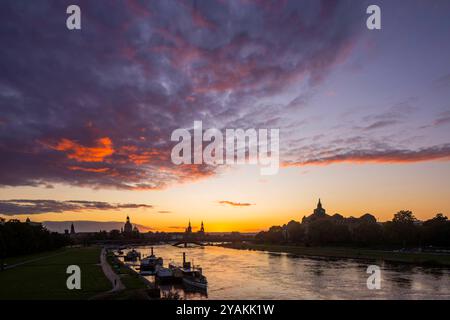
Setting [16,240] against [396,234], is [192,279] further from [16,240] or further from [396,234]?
[396,234]

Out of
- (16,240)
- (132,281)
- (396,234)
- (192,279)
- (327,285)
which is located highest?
(396,234)

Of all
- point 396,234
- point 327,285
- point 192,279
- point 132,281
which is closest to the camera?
point 132,281

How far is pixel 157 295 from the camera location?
48562 millimetres

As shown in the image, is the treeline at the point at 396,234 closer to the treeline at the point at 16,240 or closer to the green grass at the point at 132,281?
the green grass at the point at 132,281

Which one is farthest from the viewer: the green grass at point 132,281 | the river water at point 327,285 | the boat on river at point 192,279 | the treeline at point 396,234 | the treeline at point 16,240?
the treeline at point 396,234

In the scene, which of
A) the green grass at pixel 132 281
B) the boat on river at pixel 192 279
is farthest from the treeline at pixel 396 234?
the green grass at pixel 132 281

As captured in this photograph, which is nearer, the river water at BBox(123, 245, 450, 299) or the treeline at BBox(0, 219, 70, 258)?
the river water at BBox(123, 245, 450, 299)

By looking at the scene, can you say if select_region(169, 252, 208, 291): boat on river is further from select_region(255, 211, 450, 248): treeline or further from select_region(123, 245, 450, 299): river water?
select_region(255, 211, 450, 248): treeline

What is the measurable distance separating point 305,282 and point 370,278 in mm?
12596

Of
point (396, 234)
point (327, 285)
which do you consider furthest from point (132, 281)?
point (396, 234)

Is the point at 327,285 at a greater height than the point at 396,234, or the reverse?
the point at 396,234

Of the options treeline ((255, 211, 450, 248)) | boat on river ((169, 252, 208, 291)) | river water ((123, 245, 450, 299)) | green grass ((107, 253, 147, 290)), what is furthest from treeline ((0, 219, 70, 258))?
treeline ((255, 211, 450, 248))
